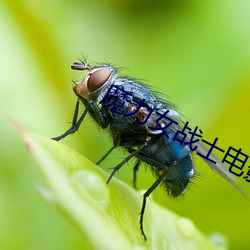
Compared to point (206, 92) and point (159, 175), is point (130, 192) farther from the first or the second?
point (206, 92)

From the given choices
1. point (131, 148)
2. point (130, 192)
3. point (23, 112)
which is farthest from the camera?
point (23, 112)

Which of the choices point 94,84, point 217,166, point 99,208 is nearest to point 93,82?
point 94,84

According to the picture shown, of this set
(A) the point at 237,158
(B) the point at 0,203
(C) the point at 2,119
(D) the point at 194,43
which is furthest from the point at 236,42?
(B) the point at 0,203

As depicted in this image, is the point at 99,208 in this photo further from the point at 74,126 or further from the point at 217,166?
the point at 217,166

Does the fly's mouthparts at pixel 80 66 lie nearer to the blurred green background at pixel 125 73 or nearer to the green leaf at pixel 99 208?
the blurred green background at pixel 125 73

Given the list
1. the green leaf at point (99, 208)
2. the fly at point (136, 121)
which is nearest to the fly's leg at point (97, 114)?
the fly at point (136, 121)

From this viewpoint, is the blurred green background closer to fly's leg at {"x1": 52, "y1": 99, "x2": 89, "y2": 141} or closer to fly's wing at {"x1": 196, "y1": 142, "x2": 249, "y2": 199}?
fly's leg at {"x1": 52, "y1": 99, "x2": 89, "y2": 141}

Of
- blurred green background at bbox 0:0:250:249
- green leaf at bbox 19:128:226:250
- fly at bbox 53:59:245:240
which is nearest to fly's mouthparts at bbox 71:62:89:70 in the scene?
fly at bbox 53:59:245:240
